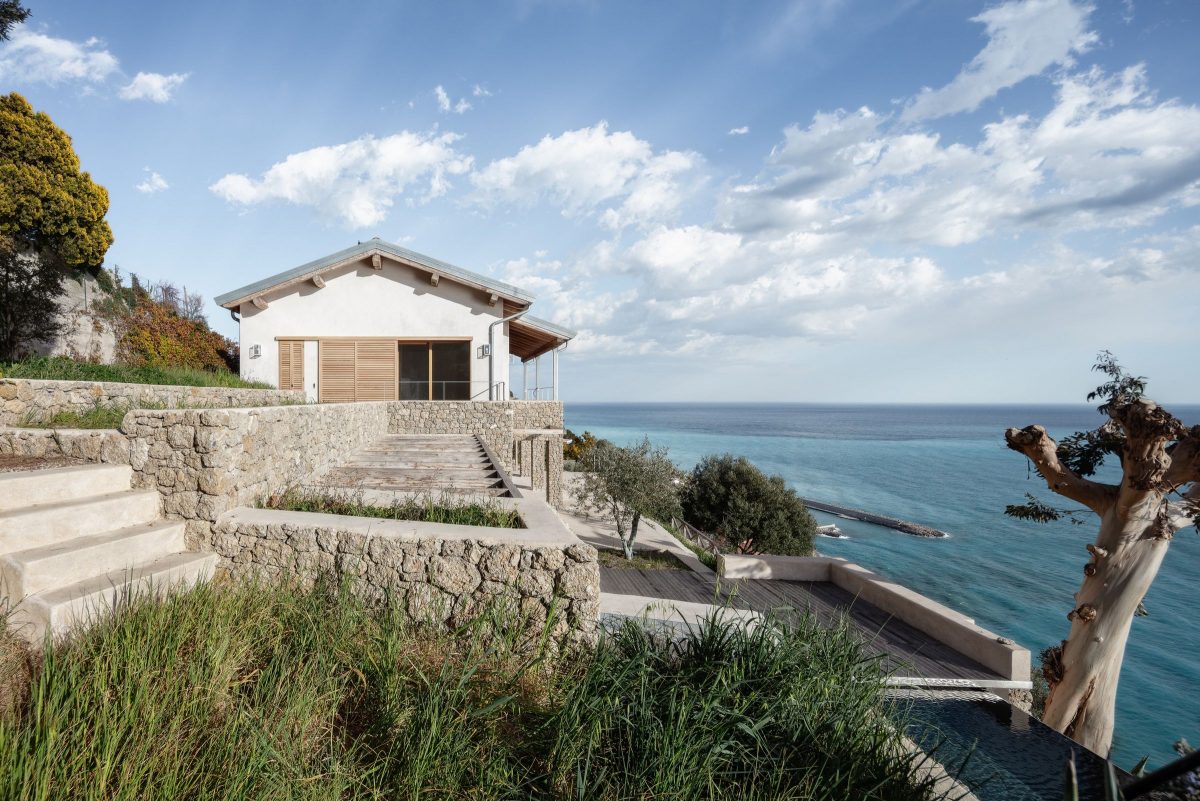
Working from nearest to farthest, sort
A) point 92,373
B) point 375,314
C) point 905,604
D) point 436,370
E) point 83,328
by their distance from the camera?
point 905,604, point 92,373, point 83,328, point 375,314, point 436,370

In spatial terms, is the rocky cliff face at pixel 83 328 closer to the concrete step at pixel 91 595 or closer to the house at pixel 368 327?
the house at pixel 368 327

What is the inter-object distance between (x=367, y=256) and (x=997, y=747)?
56.9ft

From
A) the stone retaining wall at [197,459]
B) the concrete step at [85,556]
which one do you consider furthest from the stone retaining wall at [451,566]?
the concrete step at [85,556]

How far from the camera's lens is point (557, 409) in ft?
57.4

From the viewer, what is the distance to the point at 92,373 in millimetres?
8555

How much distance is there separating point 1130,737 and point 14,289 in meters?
29.1

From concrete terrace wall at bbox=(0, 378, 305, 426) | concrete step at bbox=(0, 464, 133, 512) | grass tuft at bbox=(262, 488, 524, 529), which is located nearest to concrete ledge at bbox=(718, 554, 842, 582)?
grass tuft at bbox=(262, 488, 524, 529)

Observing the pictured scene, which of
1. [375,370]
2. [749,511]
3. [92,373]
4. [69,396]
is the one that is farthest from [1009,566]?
[92,373]

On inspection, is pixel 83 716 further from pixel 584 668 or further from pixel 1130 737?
pixel 1130 737

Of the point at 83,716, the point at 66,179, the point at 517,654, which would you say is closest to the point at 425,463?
the point at 517,654

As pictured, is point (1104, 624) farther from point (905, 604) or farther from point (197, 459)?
point (197, 459)

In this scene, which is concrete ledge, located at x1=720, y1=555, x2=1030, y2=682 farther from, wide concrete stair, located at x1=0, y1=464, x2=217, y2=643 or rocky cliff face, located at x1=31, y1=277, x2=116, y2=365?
rocky cliff face, located at x1=31, y1=277, x2=116, y2=365

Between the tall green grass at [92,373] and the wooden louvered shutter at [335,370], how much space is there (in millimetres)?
4388

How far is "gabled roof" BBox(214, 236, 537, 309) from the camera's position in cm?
1583
